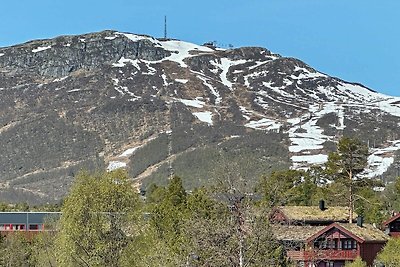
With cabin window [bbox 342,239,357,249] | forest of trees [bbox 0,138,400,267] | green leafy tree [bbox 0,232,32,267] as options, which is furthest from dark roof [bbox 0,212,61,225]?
cabin window [bbox 342,239,357,249]

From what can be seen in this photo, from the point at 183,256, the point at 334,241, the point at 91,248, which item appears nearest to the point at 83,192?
the point at 91,248

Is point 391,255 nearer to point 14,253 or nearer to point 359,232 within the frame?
point 359,232

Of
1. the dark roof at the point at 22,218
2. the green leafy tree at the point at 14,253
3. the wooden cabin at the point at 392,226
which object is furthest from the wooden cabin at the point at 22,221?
the wooden cabin at the point at 392,226

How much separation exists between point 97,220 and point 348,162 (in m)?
44.4

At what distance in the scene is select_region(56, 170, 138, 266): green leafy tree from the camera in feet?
138

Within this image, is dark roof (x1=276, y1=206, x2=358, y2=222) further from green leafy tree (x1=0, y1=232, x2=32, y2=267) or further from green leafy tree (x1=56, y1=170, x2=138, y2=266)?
green leafy tree (x1=56, y1=170, x2=138, y2=266)

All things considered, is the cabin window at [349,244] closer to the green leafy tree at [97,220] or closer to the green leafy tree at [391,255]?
the green leafy tree at [391,255]

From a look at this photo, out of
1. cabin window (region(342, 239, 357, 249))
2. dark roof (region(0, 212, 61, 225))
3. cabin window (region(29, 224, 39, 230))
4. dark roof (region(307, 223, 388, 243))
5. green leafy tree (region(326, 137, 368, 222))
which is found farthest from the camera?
cabin window (region(29, 224, 39, 230))

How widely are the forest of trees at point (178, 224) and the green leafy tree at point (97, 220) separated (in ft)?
0.17

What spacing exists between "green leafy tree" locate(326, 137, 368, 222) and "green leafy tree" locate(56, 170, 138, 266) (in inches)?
1598

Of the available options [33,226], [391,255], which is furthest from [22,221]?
[391,255]

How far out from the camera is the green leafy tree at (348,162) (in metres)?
81.4

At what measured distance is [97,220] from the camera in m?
42.7

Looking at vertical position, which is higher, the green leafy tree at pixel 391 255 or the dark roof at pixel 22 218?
the dark roof at pixel 22 218
